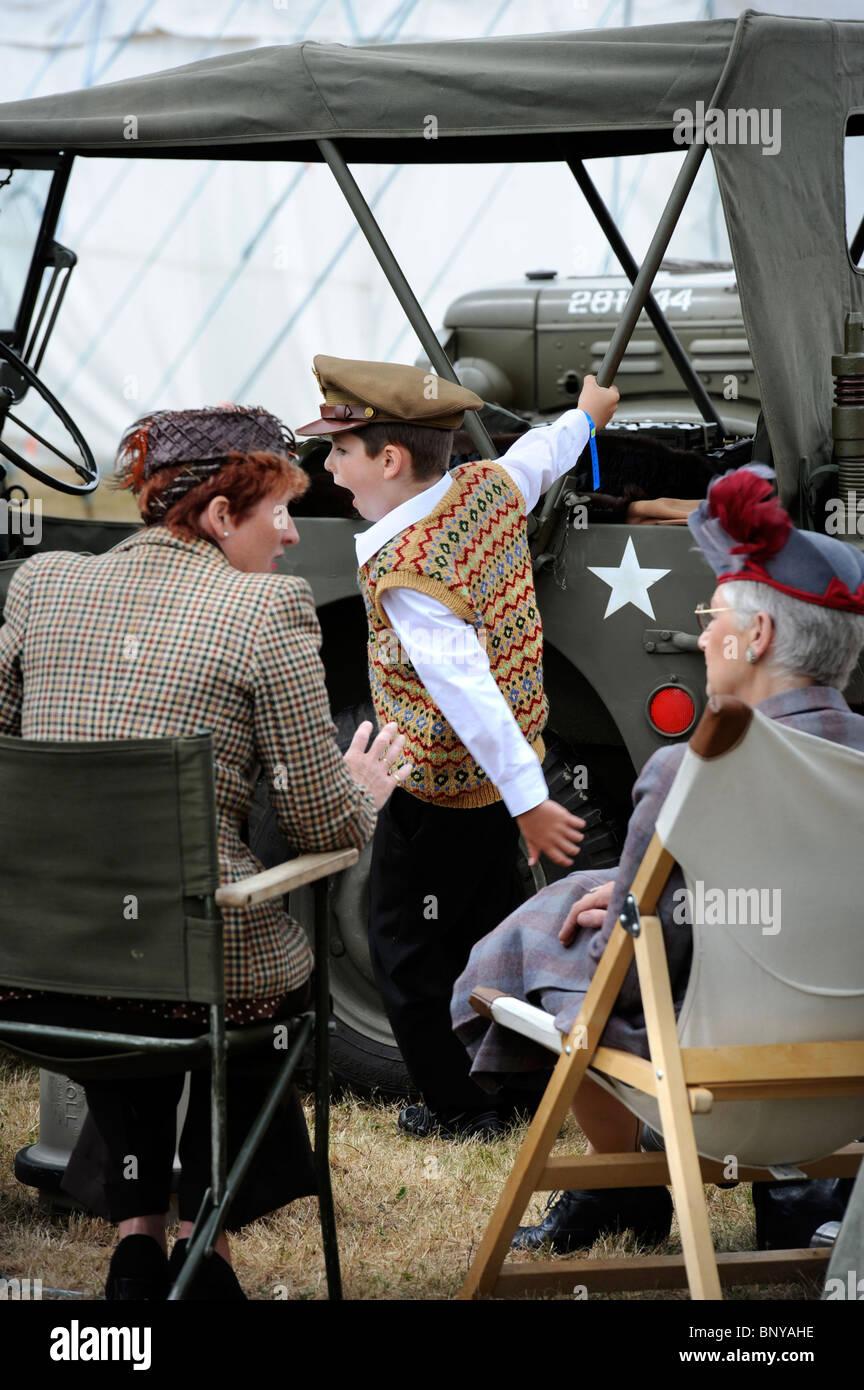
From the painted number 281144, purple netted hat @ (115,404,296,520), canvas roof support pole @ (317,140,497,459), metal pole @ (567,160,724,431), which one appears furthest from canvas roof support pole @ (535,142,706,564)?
the painted number 281144

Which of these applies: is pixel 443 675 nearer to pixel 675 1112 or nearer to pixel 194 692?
pixel 194 692

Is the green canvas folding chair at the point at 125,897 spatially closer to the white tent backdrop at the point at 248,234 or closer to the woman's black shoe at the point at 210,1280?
the woman's black shoe at the point at 210,1280

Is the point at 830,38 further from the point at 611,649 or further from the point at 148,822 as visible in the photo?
the point at 148,822

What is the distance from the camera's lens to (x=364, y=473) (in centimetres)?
323

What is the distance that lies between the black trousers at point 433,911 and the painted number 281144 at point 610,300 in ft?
18.9

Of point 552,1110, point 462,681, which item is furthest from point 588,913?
point 462,681

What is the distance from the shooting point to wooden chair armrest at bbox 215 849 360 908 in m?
2.21

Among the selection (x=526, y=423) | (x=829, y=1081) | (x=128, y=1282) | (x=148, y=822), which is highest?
(x=526, y=423)

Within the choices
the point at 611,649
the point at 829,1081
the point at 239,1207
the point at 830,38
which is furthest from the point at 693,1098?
the point at 830,38

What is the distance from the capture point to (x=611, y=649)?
3.46 m

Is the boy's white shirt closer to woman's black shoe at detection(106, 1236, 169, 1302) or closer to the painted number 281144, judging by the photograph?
woman's black shoe at detection(106, 1236, 169, 1302)

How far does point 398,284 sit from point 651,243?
57cm

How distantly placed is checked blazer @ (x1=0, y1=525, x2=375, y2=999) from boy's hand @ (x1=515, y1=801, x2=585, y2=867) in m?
0.58
